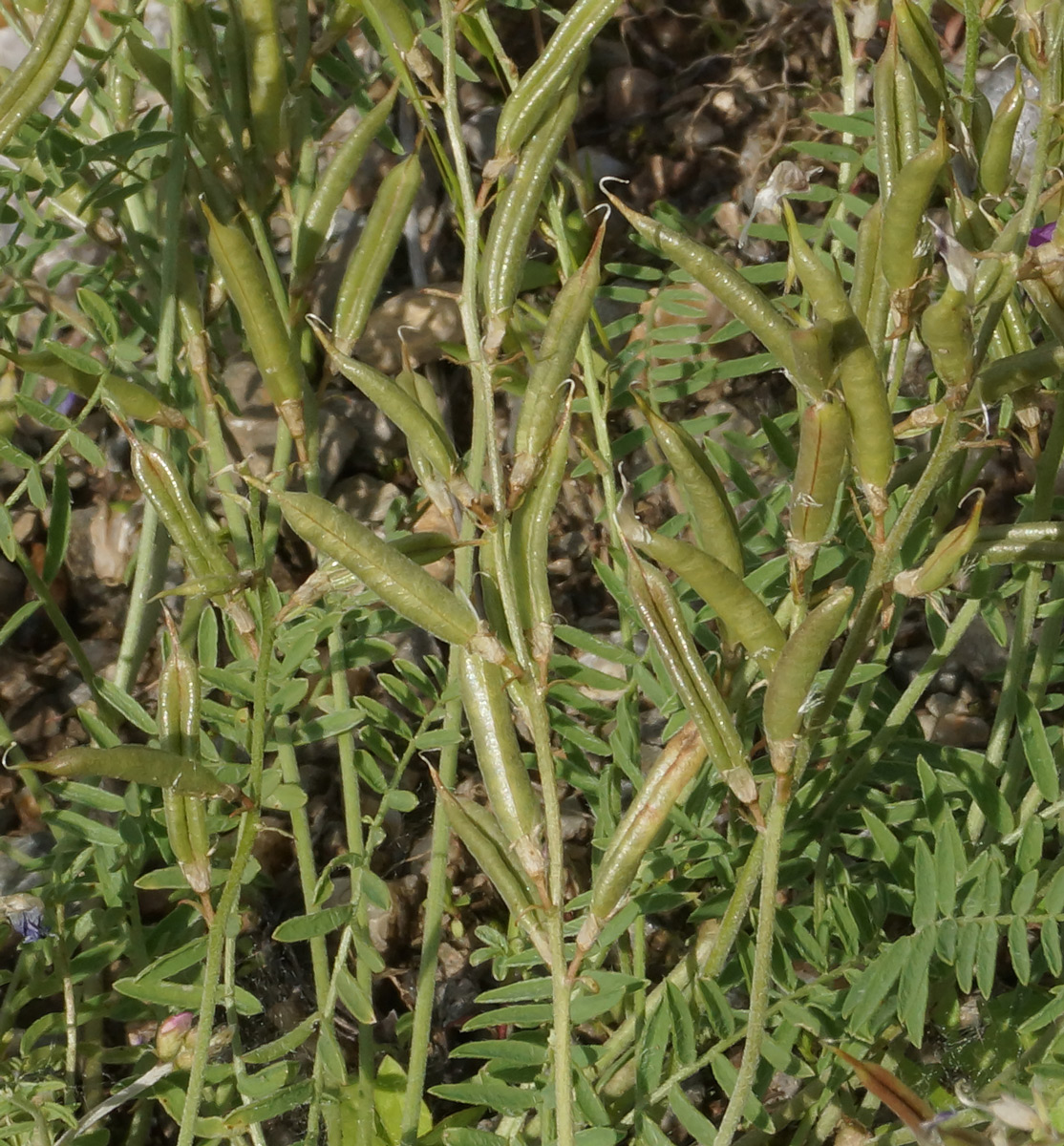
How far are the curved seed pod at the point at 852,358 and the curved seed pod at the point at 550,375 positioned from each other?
23 cm

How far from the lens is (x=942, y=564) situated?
39.6 inches

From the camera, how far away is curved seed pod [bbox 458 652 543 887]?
1125 mm

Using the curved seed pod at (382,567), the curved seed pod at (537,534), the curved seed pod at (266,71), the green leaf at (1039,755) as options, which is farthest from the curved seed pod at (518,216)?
the green leaf at (1039,755)

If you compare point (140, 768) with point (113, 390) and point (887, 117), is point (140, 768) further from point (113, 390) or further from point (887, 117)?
point (887, 117)

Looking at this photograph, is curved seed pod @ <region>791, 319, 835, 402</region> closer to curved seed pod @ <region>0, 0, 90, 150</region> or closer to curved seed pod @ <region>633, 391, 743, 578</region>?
curved seed pod @ <region>633, 391, 743, 578</region>

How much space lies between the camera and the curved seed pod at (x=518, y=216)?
1186 millimetres

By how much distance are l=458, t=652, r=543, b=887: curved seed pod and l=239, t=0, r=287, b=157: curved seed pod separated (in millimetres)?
834

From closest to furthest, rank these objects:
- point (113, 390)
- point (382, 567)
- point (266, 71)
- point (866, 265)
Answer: point (382, 567) < point (866, 265) < point (113, 390) < point (266, 71)

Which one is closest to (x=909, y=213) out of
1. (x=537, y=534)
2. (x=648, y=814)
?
(x=537, y=534)

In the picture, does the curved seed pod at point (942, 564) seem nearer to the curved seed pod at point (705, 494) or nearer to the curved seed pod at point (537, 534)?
the curved seed pod at point (705, 494)

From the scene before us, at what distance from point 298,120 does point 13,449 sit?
1.95 ft

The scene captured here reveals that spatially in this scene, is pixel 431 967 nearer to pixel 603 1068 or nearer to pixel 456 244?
pixel 603 1068

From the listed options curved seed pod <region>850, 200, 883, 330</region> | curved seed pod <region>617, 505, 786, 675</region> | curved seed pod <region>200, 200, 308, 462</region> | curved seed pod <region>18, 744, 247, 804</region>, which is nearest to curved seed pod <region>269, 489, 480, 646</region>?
curved seed pod <region>617, 505, 786, 675</region>

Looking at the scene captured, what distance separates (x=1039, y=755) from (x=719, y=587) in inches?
27.4
